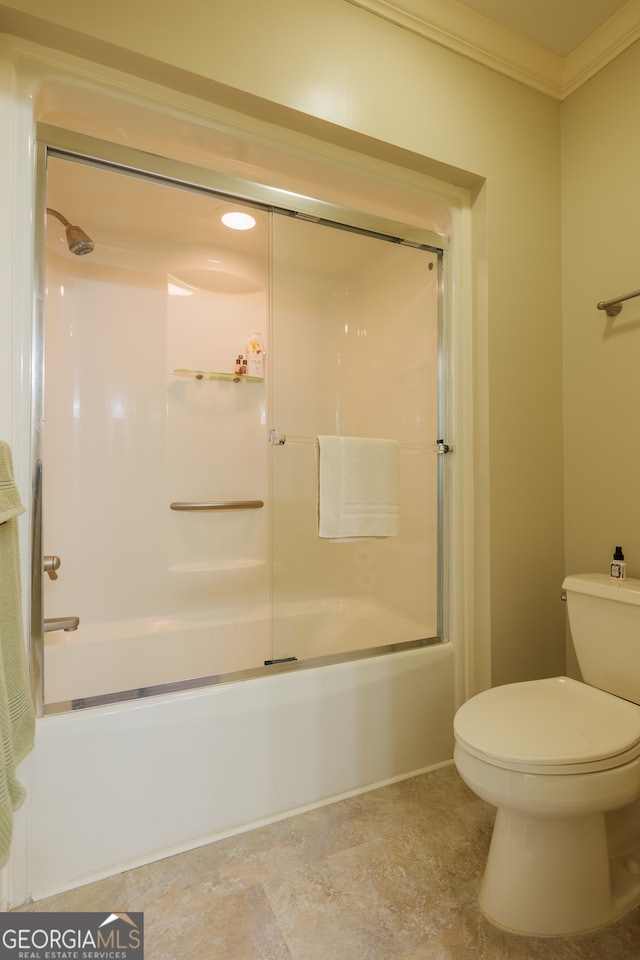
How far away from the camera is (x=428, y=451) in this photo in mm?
1848

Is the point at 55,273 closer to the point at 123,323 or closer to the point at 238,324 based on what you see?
the point at 123,323

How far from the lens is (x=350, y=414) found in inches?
71.4

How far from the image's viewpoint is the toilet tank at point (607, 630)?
1402mm

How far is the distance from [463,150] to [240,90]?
789mm

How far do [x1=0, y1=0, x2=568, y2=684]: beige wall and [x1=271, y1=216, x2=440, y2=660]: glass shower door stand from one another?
0.20m

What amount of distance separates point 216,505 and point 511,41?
7.06 feet

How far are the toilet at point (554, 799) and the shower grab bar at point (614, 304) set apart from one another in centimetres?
125

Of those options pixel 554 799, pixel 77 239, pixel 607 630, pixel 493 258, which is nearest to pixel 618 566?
pixel 607 630

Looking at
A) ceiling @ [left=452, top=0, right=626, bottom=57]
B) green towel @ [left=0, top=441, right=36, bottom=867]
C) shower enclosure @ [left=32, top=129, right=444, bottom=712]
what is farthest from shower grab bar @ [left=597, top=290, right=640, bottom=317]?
green towel @ [left=0, top=441, right=36, bottom=867]

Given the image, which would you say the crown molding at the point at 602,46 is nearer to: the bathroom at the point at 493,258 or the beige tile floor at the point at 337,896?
the bathroom at the point at 493,258

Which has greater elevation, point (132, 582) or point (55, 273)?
point (55, 273)

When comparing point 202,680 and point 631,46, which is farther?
point 631,46

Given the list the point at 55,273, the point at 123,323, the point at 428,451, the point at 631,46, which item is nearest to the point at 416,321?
the point at 428,451

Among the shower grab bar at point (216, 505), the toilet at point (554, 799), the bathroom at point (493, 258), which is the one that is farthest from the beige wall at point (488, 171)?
the shower grab bar at point (216, 505)
